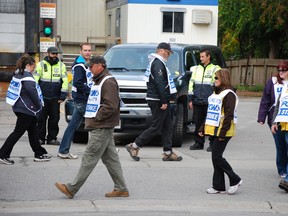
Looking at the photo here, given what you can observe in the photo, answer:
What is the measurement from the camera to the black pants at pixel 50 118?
46.0ft

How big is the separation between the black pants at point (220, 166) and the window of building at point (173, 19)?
112 ft

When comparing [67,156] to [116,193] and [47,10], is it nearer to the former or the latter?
[116,193]

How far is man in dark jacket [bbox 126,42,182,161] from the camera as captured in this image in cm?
1238

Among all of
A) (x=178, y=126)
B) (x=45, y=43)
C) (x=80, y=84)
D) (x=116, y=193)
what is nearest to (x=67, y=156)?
(x=80, y=84)

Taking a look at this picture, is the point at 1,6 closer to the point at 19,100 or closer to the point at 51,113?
the point at 51,113

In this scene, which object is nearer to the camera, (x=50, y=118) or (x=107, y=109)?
(x=107, y=109)

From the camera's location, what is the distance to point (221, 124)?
31.8 feet

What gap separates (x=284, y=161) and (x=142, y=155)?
2.99m

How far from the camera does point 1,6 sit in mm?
27781

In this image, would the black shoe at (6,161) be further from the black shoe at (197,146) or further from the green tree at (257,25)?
the green tree at (257,25)

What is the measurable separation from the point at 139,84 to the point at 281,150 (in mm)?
3919

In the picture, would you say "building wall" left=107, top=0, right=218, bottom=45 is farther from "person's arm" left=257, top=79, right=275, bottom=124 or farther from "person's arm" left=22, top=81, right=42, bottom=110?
"person's arm" left=257, top=79, right=275, bottom=124

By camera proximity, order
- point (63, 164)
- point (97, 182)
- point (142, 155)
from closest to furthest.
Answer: point (97, 182) → point (63, 164) → point (142, 155)

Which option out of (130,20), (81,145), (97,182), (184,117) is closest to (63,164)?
(97,182)
